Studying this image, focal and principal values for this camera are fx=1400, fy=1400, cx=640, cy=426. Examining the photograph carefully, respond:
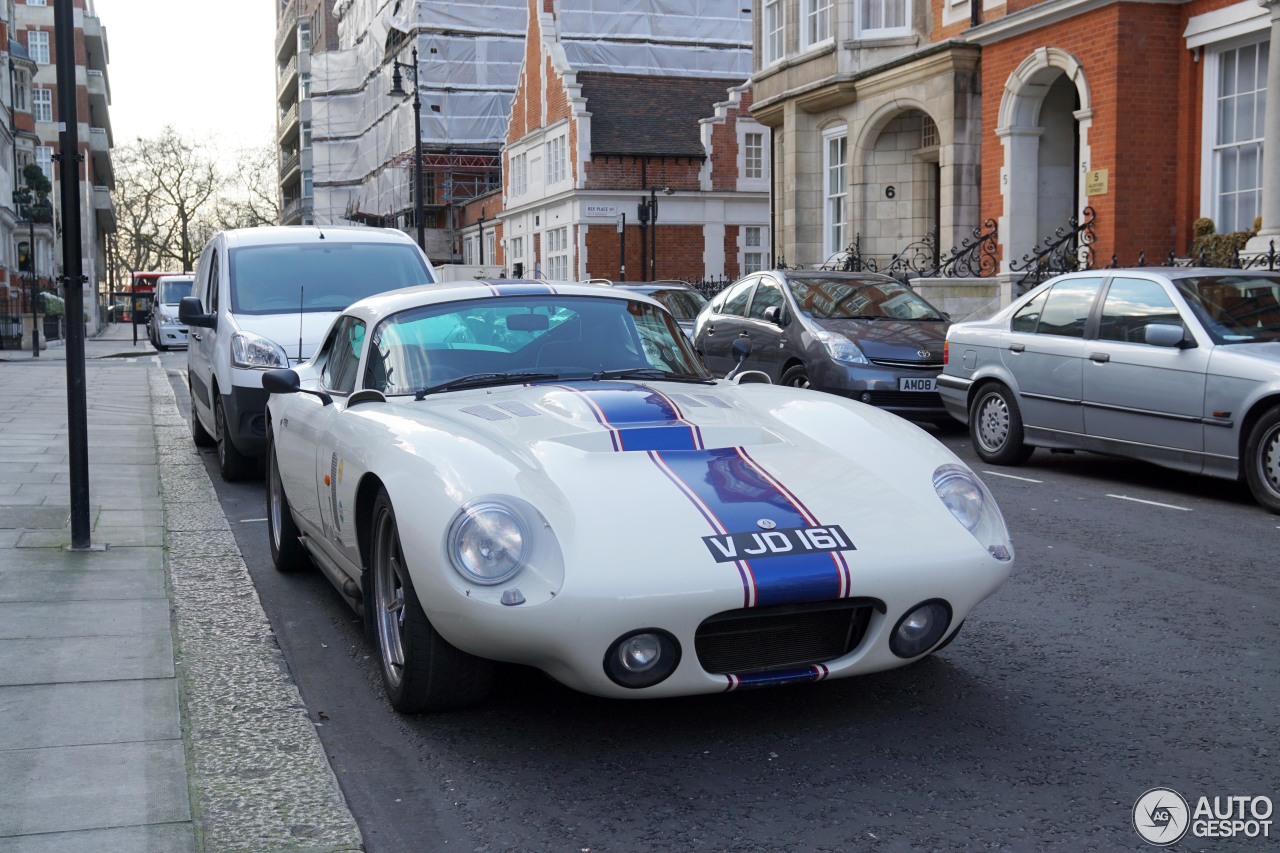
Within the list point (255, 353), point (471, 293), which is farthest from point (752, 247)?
point (471, 293)

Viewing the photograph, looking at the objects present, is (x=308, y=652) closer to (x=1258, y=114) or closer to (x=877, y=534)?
(x=877, y=534)

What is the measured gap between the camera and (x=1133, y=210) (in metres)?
19.5

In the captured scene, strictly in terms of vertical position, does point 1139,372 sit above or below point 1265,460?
above

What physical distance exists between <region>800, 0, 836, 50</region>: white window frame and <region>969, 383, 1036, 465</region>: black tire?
55.0 ft

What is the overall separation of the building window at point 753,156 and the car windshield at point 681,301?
3099 centimetres

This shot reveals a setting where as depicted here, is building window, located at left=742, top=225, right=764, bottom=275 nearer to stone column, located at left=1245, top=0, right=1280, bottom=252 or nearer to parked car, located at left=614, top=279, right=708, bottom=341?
parked car, located at left=614, top=279, right=708, bottom=341

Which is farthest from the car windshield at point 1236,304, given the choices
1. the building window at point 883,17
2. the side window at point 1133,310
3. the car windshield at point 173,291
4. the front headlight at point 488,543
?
the car windshield at point 173,291

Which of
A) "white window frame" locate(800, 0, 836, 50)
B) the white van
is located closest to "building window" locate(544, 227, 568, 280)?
"white window frame" locate(800, 0, 836, 50)

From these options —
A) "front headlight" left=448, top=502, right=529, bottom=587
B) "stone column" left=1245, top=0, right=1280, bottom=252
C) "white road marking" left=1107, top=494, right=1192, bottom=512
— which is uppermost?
"stone column" left=1245, top=0, right=1280, bottom=252

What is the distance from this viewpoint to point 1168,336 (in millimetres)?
9227

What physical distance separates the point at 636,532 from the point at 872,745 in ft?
3.16

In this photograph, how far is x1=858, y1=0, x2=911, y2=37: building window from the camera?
25.4m

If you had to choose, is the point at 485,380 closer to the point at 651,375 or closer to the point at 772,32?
the point at 651,375

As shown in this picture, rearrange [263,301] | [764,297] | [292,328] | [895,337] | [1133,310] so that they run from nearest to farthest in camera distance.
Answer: [1133,310] < [292,328] < [263,301] < [895,337] < [764,297]
